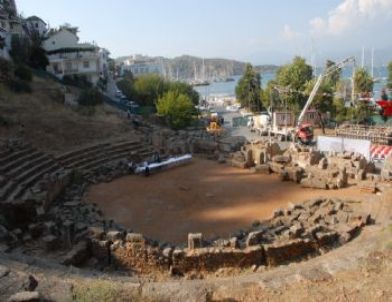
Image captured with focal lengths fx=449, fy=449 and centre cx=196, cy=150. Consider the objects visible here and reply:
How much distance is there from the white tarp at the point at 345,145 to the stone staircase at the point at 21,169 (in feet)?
59.9

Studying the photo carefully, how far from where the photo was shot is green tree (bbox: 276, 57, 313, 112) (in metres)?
54.4

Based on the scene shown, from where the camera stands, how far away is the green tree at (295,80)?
54.4 m

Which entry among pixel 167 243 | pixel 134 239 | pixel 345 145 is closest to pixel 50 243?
pixel 134 239

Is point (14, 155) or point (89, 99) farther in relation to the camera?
point (89, 99)

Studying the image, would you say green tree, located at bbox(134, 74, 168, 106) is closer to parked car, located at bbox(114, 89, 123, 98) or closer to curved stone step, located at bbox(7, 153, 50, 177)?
parked car, located at bbox(114, 89, 123, 98)

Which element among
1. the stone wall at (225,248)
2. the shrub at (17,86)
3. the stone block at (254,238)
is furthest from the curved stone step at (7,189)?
the shrub at (17,86)

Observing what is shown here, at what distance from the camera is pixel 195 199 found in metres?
22.8

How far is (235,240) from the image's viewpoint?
15305 millimetres

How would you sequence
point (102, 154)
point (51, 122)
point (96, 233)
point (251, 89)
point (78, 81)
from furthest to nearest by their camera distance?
point (251, 89) < point (78, 81) < point (51, 122) < point (102, 154) < point (96, 233)

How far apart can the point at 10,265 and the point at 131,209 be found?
10.4 metres

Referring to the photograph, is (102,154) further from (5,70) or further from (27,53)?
(27,53)

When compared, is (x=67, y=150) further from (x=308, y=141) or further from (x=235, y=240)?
(x=308, y=141)

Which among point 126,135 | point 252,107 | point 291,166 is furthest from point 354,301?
point 252,107

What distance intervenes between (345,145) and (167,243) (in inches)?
725
